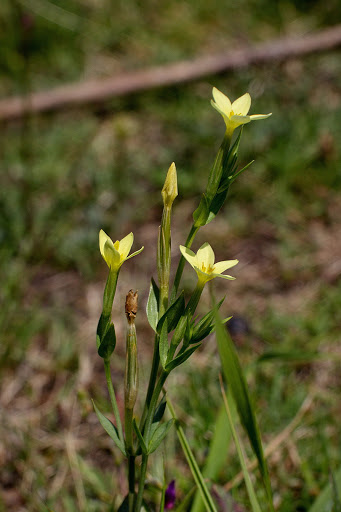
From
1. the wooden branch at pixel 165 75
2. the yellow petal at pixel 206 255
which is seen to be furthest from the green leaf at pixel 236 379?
the wooden branch at pixel 165 75

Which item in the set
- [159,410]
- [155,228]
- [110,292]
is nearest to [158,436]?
[159,410]

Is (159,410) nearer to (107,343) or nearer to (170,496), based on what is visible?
(107,343)

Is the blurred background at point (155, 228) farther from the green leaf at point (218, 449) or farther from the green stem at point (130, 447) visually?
the green stem at point (130, 447)

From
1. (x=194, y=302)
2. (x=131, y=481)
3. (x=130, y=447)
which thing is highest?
(x=194, y=302)

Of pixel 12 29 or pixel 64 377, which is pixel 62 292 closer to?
pixel 64 377

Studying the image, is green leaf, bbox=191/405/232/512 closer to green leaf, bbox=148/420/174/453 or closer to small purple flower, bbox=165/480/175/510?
small purple flower, bbox=165/480/175/510
